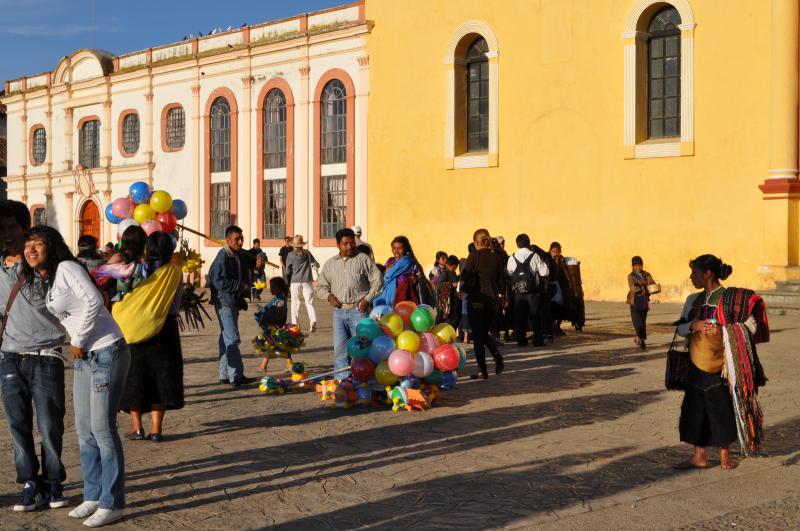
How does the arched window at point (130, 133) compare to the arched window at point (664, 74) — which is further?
the arched window at point (130, 133)

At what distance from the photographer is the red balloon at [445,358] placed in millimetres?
9992

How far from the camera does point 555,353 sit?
1430 centimetres

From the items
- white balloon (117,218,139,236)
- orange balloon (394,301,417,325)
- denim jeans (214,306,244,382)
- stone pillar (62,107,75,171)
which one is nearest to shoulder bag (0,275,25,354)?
white balloon (117,218,139,236)

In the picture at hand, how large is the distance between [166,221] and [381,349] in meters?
2.51

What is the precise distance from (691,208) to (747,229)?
4.37 feet

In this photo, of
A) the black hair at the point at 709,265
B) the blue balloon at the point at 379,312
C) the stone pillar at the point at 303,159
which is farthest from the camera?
the stone pillar at the point at 303,159

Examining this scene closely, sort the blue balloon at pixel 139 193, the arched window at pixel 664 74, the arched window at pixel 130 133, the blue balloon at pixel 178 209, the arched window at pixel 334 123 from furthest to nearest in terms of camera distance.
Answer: the arched window at pixel 130 133 < the arched window at pixel 334 123 < the arched window at pixel 664 74 < the blue balloon at pixel 178 209 < the blue balloon at pixel 139 193

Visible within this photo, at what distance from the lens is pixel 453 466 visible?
7383 mm

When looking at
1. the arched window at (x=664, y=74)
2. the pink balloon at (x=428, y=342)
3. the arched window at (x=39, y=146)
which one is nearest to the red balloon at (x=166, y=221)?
the pink balloon at (x=428, y=342)

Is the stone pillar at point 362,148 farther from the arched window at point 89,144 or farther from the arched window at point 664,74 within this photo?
the arched window at point 89,144

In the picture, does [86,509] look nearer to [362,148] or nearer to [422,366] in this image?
[422,366]

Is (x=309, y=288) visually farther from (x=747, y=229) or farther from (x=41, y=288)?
(x=41, y=288)

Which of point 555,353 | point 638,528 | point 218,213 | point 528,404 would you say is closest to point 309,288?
point 555,353

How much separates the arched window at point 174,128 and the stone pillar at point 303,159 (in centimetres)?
548
